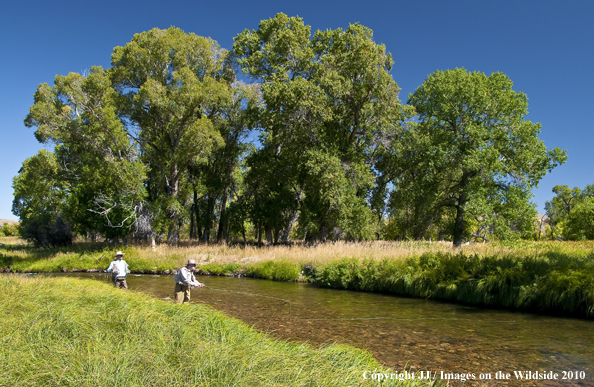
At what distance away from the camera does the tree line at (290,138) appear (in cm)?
2278

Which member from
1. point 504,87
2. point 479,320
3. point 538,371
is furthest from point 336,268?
point 504,87

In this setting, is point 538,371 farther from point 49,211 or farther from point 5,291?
point 49,211

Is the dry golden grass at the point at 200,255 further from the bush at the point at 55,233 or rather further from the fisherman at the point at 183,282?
the fisherman at the point at 183,282

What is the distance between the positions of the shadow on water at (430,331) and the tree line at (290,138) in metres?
11.8

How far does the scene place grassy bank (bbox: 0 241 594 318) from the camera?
11508 millimetres

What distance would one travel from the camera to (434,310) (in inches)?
466

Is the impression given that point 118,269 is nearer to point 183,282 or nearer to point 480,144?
point 183,282

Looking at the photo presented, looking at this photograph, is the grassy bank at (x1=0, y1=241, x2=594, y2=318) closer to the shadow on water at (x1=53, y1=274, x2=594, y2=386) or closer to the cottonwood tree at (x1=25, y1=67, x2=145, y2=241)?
the shadow on water at (x1=53, y1=274, x2=594, y2=386)

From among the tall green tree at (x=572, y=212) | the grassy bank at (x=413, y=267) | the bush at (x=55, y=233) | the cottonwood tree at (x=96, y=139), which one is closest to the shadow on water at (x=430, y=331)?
the grassy bank at (x=413, y=267)

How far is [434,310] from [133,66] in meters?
27.5

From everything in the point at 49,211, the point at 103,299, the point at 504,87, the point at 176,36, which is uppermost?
the point at 176,36

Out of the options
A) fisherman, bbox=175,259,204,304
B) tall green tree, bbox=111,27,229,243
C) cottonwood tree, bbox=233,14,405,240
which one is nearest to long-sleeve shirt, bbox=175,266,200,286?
fisherman, bbox=175,259,204,304

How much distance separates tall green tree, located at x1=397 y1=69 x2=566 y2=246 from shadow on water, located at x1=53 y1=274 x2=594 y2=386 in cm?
1165

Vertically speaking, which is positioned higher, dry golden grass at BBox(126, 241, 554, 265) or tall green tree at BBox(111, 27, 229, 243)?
tall green tree at BBox(111, 27, 229, 243)
